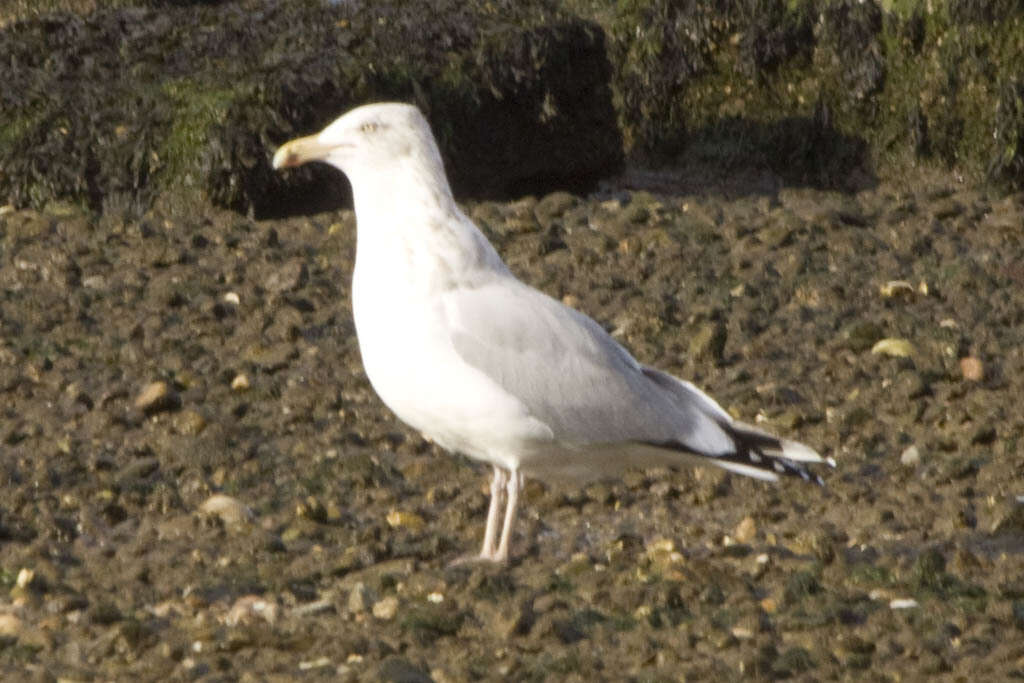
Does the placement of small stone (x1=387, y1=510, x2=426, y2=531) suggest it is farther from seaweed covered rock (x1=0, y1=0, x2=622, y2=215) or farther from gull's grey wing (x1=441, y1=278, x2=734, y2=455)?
seaweed covered rock (x1=0, y1=0, x2=622, y2=215)

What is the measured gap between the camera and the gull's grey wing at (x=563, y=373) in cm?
509

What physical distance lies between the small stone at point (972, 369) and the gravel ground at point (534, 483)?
0.02 metres

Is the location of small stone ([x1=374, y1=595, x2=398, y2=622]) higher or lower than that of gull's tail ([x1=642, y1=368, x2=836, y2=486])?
lower

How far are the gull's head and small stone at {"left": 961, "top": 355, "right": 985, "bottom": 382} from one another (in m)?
2.38

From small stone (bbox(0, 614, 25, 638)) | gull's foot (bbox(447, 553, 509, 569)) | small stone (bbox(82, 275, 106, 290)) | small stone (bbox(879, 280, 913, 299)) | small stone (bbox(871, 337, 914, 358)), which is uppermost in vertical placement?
small stone (bbox(82, 275, 106, 290))

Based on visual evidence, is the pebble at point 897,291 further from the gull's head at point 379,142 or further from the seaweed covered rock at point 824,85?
the gull's head at point 379,142

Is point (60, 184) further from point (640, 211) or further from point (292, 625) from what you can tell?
point (292, 625)

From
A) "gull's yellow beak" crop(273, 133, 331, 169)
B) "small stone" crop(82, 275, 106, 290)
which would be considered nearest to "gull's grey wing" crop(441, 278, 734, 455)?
"gull's yellow beak" crop(273, 133, 331, 169)

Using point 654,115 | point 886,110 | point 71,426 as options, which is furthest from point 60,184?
point 886,110

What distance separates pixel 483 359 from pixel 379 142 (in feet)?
2.45

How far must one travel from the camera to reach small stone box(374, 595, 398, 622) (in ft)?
15.9

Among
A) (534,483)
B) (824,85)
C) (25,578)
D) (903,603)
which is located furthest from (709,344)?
(824,85)

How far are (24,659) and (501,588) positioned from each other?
127 centimetres

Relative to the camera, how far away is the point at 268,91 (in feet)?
29.5
